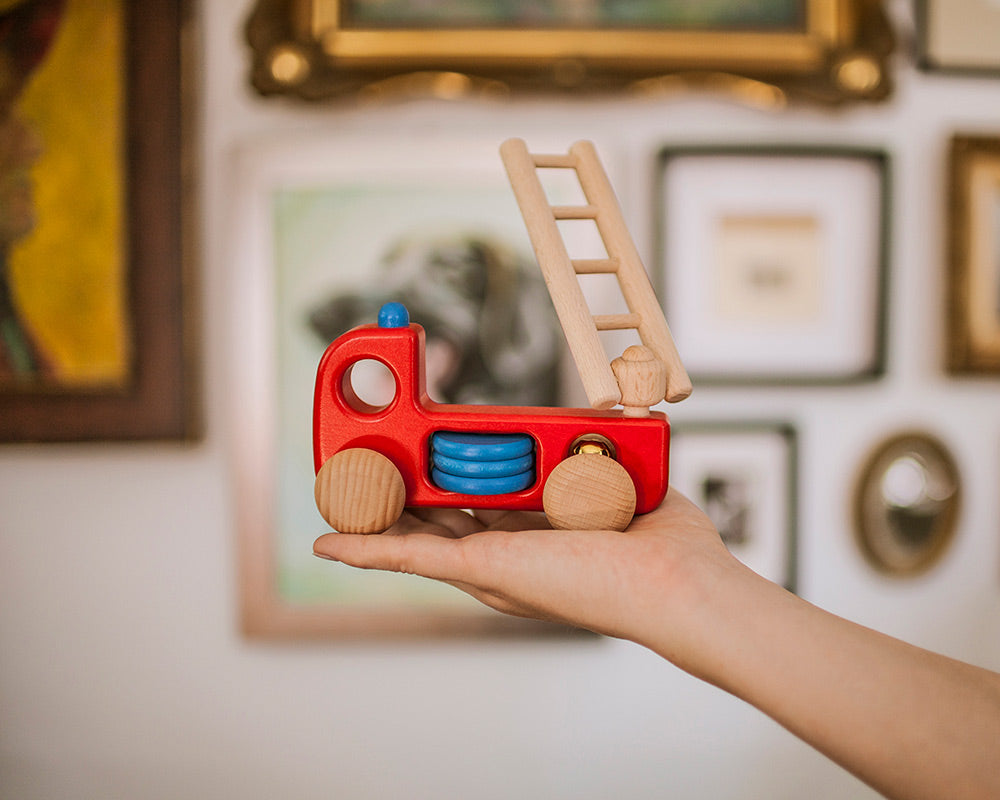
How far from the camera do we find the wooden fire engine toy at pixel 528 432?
0.51 meters

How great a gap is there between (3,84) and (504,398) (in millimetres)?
828

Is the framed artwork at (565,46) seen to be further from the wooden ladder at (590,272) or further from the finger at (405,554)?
the finger at (405,554)

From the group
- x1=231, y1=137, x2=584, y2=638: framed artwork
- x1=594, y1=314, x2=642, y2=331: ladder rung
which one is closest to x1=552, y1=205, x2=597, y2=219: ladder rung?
x1=594, y1=314, x2=642, y2=331: ladder rung

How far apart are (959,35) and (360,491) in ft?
3.51

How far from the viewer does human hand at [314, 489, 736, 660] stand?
1.56 feet

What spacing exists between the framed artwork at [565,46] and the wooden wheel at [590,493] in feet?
2.01

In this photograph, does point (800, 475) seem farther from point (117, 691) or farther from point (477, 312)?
point (117, 691)

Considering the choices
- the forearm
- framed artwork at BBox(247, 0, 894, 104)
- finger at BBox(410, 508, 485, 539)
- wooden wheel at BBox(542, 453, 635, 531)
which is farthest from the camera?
framed artwork at BBox(247, 0, 894, 104)

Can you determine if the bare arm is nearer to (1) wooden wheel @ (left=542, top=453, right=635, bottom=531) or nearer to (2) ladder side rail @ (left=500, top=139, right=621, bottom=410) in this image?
(1) wooden wheel @ (left=542, top=453, right=635, bottom=531)

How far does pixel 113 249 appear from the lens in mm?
898

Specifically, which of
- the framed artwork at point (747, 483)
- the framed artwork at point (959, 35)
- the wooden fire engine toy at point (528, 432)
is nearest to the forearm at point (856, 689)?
the wooden fire engine toy at point (528, 432)

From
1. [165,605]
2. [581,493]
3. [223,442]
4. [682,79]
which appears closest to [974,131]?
[682,79]

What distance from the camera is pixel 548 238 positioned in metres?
0.55

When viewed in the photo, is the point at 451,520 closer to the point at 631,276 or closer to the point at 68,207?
the point at 631,276
